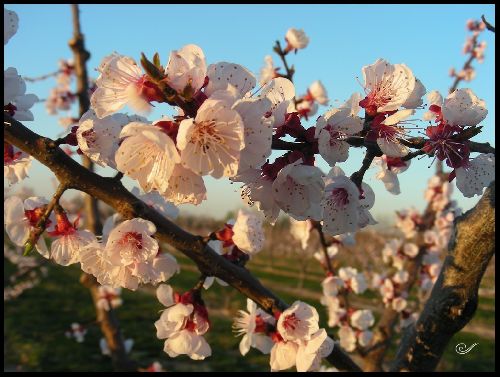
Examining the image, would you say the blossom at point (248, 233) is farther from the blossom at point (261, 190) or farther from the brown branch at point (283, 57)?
the brown branch at point (283, 57)

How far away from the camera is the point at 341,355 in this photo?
1.75 metres

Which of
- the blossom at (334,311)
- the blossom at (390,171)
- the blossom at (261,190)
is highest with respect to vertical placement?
the blossom at (390,171)

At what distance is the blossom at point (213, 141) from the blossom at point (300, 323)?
782 mm

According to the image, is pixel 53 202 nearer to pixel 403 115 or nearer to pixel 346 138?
pixel 346 138

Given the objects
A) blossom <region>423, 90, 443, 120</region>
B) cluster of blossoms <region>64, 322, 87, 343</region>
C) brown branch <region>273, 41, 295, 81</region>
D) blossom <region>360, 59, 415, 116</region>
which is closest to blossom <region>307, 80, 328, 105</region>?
brown branch <region>273, 41, 295, 81</region>

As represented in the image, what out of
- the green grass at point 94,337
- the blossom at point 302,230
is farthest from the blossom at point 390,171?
the green grass at point 94,337

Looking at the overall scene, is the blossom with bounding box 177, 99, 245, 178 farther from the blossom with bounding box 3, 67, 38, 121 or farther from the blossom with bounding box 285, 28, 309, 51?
the blossom with bounding box 285, 28, 309, 51

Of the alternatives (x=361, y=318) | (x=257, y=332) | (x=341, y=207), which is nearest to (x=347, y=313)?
(x=361, y=318)

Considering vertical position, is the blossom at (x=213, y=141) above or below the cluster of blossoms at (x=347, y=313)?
above

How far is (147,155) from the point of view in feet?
3.36

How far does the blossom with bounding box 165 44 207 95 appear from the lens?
3.18 ft

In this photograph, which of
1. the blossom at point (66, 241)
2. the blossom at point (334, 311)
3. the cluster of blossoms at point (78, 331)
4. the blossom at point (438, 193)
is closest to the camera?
the blossom at point (66, 241)

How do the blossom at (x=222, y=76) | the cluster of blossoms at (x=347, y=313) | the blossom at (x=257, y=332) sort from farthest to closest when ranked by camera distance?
1. the cluster of blossoms at (x=347, y=313)
2. the blossom at (x=257, y=332)
3. the blossom at (x=222, y=76)

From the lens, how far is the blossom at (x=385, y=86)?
4.01 ft
